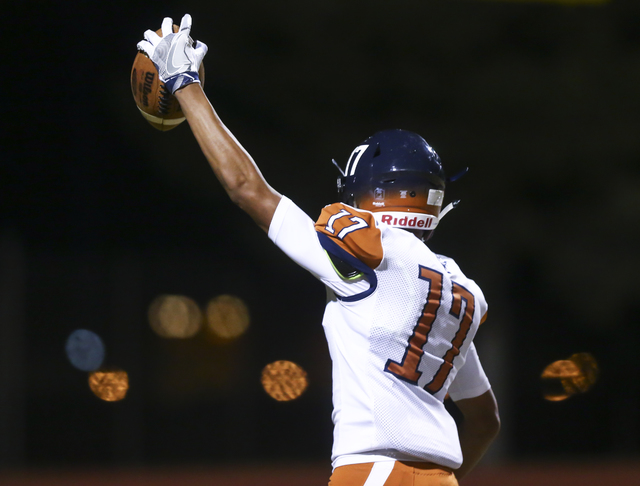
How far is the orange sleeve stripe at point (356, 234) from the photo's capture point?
5.99 ft

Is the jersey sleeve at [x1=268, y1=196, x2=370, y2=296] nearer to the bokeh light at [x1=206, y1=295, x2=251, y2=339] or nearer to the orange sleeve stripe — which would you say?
the orange sleeve stripe

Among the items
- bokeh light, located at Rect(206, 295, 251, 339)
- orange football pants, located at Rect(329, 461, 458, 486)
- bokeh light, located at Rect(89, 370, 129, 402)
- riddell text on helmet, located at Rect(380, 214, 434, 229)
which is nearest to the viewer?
orange football pants, located at Rect(329, 461, 458, 486)

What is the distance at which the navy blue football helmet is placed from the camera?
6.95 ft

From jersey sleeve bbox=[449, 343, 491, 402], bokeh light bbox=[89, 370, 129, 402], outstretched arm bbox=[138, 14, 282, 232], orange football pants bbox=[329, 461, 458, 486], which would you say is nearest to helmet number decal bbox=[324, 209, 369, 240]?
outstretched arm bbox=[138, 14, 282, 232]

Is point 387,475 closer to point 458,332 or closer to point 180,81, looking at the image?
point 458,332

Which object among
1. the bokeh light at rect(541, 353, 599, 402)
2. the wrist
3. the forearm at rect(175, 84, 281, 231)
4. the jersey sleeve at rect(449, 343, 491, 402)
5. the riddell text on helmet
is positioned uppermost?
the wrist

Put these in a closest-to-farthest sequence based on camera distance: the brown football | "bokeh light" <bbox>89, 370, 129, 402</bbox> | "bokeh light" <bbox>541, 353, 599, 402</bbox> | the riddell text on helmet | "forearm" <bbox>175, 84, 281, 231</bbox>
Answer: "forearm" <bbox>175, 84, 281, 231</bbox>, the riddell text on helmet, the brown football, "bokeh light" <bbox>89, 370, 129, 402</bbox>, "bokeh light" <bbox>541, 353, 599, 402</bbox>

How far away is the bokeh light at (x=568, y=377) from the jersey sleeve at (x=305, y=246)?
8891mm

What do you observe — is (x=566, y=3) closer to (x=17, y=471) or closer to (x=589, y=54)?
(x=589, y=54)

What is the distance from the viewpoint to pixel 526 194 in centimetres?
1102

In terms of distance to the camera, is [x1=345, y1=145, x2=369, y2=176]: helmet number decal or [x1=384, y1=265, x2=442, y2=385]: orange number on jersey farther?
[x1=345, y1=145, x2=369, y2=176]: helmet number decal

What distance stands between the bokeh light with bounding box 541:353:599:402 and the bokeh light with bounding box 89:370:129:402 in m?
5.74

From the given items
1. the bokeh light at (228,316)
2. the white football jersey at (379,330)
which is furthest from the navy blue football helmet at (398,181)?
the bokeh light at (228,316)

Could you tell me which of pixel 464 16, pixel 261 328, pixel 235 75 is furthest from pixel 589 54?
pixel 261 328
